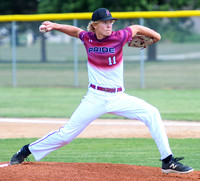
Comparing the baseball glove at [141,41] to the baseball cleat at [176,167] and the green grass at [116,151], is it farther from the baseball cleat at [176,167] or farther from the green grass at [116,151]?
the green grass at [116,151]

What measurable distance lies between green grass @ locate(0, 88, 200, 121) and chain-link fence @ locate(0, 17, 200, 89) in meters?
1.65

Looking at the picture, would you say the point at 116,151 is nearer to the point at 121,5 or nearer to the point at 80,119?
the point at 80,119

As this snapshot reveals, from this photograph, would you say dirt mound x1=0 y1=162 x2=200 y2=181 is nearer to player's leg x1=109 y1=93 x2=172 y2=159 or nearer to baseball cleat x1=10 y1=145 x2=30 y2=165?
baseball cleat x1=10 y1=145 x2=30 y2=165

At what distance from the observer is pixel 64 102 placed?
14469 millimetres

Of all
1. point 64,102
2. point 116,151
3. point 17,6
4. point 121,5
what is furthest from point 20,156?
point 17,6

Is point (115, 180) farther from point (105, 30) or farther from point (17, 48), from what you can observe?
point (17, 48)

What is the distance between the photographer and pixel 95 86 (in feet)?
17.8

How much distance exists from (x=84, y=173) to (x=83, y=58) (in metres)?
14.8

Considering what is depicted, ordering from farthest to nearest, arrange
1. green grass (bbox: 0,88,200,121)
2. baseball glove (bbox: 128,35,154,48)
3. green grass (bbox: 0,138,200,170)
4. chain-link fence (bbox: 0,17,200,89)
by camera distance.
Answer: chain-link fence (bbox: 0,17,200,89), green grass (bbox: 0,88,200,121), green grass (bbox: 0,138,200,170), baseball glove (bbox: 128,35,154,48)

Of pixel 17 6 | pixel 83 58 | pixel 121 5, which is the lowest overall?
pixel 83 58

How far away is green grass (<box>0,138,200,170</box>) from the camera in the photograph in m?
6.68

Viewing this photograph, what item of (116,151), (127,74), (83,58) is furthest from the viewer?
(127,74)

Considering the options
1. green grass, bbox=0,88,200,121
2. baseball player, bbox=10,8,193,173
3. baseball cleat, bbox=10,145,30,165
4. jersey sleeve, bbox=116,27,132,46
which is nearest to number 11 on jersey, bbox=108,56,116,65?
baseball player, bbox=10,8,193,173

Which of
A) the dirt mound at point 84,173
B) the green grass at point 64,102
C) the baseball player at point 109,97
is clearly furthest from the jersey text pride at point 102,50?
the green grass at point 64,102
